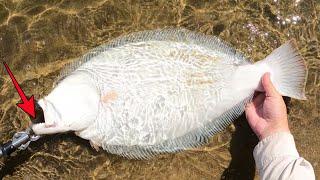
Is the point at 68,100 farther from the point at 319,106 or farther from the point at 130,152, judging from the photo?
the point at 319,106

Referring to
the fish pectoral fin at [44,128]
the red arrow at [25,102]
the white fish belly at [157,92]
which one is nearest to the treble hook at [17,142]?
the fish pectoral fin at [44,128]

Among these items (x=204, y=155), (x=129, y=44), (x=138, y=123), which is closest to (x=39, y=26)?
(x=129, y=44)

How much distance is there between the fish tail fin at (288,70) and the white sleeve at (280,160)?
0.30 meters

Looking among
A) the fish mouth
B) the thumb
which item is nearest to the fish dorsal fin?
the thumb

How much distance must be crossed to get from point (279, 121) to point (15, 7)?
7.16ft

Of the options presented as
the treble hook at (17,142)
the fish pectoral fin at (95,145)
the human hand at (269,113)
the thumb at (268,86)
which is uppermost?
the thumb at (268,86)

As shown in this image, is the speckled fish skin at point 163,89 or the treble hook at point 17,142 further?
the speckled fish skin at point 163,89

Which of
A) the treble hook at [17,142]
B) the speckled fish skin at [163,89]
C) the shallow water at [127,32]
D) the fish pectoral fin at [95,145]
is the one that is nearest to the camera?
the treble hook at [17,142]

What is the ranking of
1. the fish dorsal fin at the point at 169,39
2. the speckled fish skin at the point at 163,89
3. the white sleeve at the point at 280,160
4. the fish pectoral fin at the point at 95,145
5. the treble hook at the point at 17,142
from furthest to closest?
the fish dorsal fin at the point at 169,39 → the fish pectoral fin at the point at 95,145 → the speckled fish skin at the point at 163,89 → the treble hook at the point at 17,142 → the white sleeve at the point at 280,160

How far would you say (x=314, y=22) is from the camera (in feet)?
13.8

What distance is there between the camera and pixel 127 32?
4168mm

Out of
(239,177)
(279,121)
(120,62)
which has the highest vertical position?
(120,62)

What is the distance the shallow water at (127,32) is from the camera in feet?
13.0

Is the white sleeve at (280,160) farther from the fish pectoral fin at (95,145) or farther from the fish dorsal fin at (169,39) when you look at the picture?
the fish pectoral fin at (95,145)
